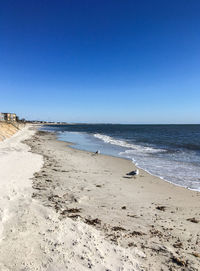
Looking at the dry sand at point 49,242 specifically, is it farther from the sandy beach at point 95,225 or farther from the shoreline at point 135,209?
the shoreline at point 135,209

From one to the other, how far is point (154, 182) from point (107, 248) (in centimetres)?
629

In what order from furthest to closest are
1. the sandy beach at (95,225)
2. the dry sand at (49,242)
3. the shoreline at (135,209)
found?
1. the shoreline at (135,209)
2. the sandy beach at (95,225)
3. the dry sand at (49,242)

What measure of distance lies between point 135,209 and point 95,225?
187 centimetres

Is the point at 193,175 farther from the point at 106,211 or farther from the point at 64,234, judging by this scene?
the point at 64,234

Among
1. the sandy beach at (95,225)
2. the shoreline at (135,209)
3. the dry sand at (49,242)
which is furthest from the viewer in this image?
the shoreline at (135,209)

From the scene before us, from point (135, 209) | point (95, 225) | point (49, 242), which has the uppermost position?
point (49, 242)

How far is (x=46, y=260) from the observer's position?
3.35 meters

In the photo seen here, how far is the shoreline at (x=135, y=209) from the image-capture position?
397cm

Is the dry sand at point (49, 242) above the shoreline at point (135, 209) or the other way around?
above

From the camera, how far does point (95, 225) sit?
4.77 m

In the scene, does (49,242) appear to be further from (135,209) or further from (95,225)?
(135,209)

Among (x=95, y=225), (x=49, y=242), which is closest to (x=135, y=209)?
(x=95, y=225)

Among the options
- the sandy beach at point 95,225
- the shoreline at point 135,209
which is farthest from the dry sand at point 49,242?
the shoreline at point 135,209

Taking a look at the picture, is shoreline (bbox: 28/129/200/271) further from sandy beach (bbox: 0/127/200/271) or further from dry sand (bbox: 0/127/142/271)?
dry sand (bbox: 0/127/142/271)
